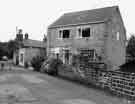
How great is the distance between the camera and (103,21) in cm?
1894

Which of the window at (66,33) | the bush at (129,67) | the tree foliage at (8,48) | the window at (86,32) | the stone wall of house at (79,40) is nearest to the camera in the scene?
the bush at (129,67)

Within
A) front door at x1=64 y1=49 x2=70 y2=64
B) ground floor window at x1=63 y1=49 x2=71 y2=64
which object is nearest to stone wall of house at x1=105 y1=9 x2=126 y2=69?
ground floor window at x1=63 y1=49 x2=71 y2=64

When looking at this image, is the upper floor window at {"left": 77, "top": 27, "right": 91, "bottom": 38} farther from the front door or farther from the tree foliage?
the tree foliage

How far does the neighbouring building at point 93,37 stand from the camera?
19156 millimetres

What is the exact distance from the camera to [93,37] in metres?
19.7

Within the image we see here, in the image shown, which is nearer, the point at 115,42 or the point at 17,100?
the point at 17,100

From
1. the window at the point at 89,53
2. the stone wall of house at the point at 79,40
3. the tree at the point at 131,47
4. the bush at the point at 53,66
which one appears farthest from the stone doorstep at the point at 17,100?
the tree at the point at 131,47

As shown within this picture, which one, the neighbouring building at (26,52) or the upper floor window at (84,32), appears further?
the neighbouring building at (26,52)

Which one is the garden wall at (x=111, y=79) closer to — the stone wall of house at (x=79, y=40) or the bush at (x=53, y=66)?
the bush at (x=53, y=66)

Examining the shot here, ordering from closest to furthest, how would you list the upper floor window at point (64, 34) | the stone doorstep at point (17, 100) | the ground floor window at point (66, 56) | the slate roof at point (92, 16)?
1. the stone doorstep at point (17, 100)
2. the slate roof at point (92, 16)
3. the ground floor window at point (66, 56)
4. the upper floor window at point (64, 34)

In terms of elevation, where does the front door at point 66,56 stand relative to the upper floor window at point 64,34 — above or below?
below

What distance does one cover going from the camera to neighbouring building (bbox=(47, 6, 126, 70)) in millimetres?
19156

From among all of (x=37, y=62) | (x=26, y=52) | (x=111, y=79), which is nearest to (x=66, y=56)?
(x=37, y=62)

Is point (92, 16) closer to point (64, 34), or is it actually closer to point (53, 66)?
point (64, 34)
